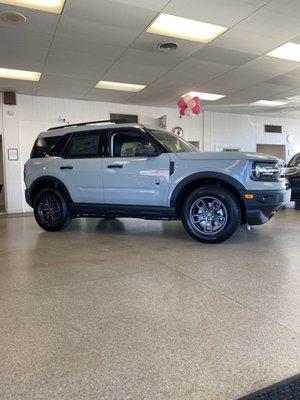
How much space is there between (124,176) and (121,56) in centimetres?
266

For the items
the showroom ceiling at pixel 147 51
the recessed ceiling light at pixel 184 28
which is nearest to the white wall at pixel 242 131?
the showroom ceiling at pixel 147 51

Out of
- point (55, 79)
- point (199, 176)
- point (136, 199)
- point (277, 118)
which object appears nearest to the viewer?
point (199, 176)

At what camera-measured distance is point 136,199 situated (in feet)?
15.5

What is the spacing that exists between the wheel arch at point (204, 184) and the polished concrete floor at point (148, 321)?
2.13 feet

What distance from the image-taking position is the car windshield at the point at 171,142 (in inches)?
185

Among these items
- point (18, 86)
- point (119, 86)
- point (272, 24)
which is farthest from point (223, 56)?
point (18, 86)

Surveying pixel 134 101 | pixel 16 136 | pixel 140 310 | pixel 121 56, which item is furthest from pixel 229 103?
pixel 140 310

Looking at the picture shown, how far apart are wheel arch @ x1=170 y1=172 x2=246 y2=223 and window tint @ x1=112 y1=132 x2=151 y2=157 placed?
845mm

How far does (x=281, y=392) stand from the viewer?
1447 mm

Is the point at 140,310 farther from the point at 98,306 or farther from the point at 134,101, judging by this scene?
the point at 134,101

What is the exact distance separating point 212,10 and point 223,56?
1.83m

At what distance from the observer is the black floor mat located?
1.41 meters

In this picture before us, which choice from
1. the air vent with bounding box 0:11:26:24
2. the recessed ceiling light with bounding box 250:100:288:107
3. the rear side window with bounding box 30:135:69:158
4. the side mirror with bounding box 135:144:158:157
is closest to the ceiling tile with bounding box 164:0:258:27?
the side mirror with bounding box 135:144:158:157

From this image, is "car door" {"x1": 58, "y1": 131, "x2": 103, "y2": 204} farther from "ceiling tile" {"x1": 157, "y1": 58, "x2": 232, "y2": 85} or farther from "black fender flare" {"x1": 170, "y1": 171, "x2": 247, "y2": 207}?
"ceiling tile" {"x1": 157, "y1": 58, "x2": 232, "y2": 85}
